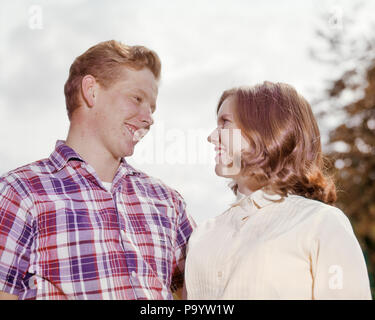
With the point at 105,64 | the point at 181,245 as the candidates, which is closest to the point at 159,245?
the point at 181,245

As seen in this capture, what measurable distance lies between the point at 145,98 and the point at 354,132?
12.7 m

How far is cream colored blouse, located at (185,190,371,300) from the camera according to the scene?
1.83m

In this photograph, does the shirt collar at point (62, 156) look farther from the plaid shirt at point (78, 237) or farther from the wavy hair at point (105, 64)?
the wavy hair at point (105, 64)

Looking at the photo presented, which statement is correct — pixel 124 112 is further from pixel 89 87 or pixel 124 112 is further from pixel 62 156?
pixel 62 156

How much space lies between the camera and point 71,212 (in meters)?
2.43

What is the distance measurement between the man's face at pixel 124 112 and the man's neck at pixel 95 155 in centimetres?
4

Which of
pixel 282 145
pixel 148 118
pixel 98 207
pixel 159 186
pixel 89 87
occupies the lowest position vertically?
pixel 98 207

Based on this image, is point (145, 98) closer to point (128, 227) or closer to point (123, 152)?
point (123, 152)

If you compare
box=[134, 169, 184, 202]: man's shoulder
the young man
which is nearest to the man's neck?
the young man

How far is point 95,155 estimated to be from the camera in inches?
109

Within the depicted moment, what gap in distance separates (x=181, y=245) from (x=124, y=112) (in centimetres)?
82

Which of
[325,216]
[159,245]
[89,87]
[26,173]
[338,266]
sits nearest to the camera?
[338,266]

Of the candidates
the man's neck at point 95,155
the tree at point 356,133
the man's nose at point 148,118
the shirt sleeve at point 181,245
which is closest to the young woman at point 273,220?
the shirt sleeve at point 181,245

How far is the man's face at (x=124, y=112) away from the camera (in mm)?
2809
